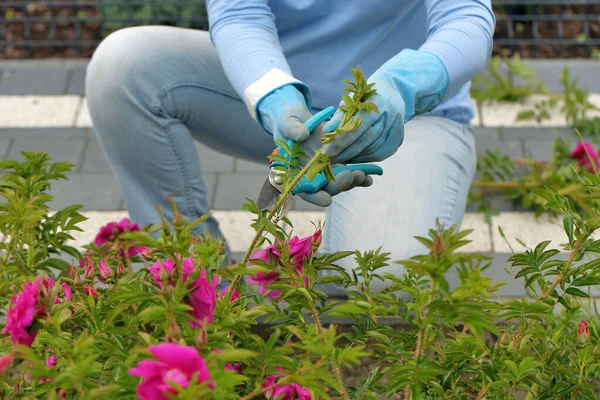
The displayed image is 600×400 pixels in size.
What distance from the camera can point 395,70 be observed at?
5.02 feet

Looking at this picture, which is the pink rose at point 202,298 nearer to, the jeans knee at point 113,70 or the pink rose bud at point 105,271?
the pink rose bud at point 105,271

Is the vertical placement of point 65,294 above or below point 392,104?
below

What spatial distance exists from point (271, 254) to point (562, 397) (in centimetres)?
49

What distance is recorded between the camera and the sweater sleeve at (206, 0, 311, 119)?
164 centimetres

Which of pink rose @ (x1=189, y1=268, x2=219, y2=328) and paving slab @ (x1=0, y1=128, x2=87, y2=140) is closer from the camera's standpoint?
pink rose @ (x1=189, y1=268, x2=219, y2=328)

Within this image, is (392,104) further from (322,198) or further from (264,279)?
(264,279)

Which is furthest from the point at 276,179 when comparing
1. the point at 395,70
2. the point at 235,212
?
the point at 235,212

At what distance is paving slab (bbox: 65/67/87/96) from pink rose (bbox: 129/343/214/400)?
2.54 meters

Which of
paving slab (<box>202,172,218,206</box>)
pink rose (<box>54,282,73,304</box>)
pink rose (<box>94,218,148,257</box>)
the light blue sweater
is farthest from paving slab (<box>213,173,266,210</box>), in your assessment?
pink rose (<box>54,282,73,304</box>)

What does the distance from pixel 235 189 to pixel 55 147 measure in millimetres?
684

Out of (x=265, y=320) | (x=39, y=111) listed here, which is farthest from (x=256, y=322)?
(x=39, y=111)

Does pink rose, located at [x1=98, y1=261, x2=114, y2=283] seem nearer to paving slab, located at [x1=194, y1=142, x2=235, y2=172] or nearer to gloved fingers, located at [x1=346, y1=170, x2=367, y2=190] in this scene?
gloved fingers, located at [x1=346, y1=170, x2=367, y2=190]

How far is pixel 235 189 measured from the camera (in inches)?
107

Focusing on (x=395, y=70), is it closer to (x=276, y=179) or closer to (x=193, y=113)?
(x=276, y=179)
